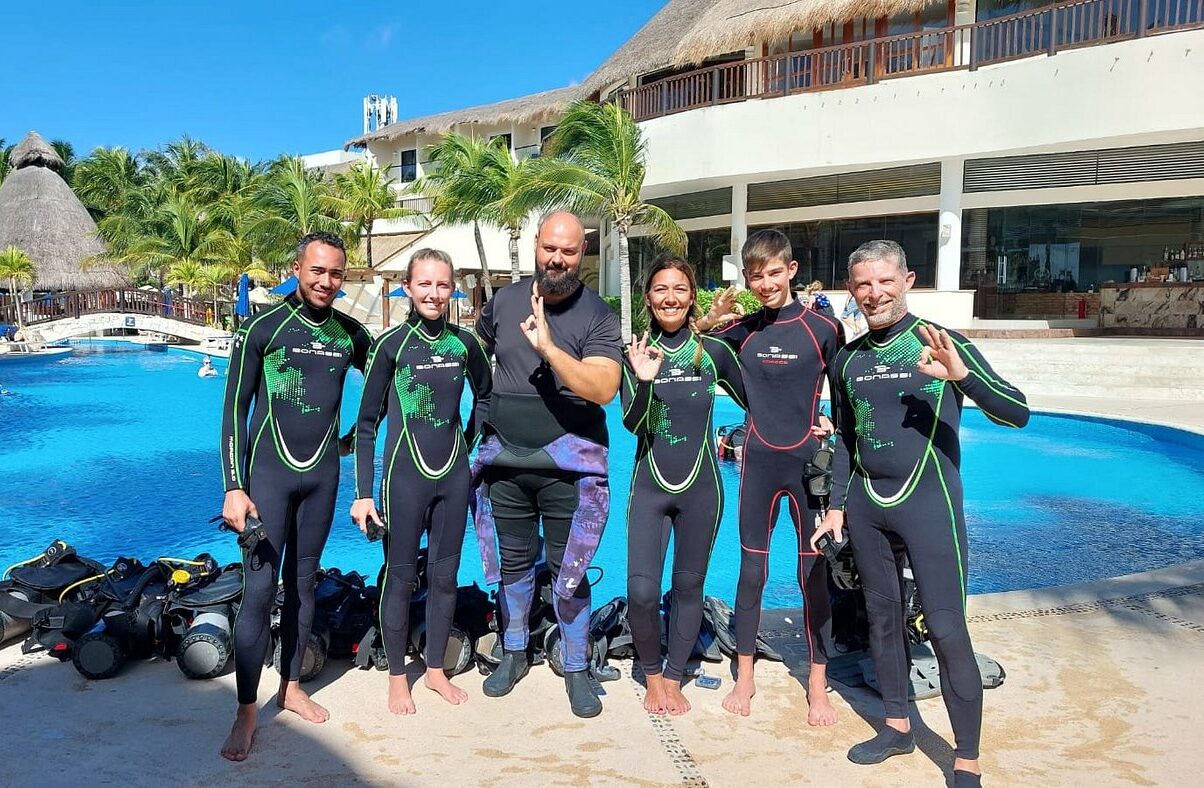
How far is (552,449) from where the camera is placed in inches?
133

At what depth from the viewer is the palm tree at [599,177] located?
55.7 feet

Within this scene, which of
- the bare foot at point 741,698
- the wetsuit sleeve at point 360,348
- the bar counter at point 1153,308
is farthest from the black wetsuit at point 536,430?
the bar counter at point 1153,308

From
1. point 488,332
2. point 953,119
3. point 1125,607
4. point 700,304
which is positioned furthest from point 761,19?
point 488,332

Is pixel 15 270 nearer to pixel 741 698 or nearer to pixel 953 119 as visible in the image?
pixel 953 119

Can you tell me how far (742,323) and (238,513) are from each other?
2236 millimetres

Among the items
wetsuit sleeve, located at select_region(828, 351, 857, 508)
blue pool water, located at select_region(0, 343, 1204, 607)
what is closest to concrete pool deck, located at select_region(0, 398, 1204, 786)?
wetsuit sleeve, located at select_region(828, 351, 857, 508)

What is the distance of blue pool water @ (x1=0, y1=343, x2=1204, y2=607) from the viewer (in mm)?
6734

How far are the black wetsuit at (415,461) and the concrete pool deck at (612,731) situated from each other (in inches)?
18.0

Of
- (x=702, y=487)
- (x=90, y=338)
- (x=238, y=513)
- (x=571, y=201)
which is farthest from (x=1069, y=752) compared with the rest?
(x=90, y=338)

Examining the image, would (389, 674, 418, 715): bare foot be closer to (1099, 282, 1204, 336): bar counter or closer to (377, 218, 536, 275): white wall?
(1099, 282, 1204, 336): bar counter

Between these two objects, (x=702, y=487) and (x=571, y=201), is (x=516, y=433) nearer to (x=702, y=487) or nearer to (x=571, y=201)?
(x=702, y=487)

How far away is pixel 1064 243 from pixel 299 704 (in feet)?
70.6

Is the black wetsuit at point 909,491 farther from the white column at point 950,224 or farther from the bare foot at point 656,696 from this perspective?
the white column at point 950,224

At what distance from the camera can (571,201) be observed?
17.5 metres
